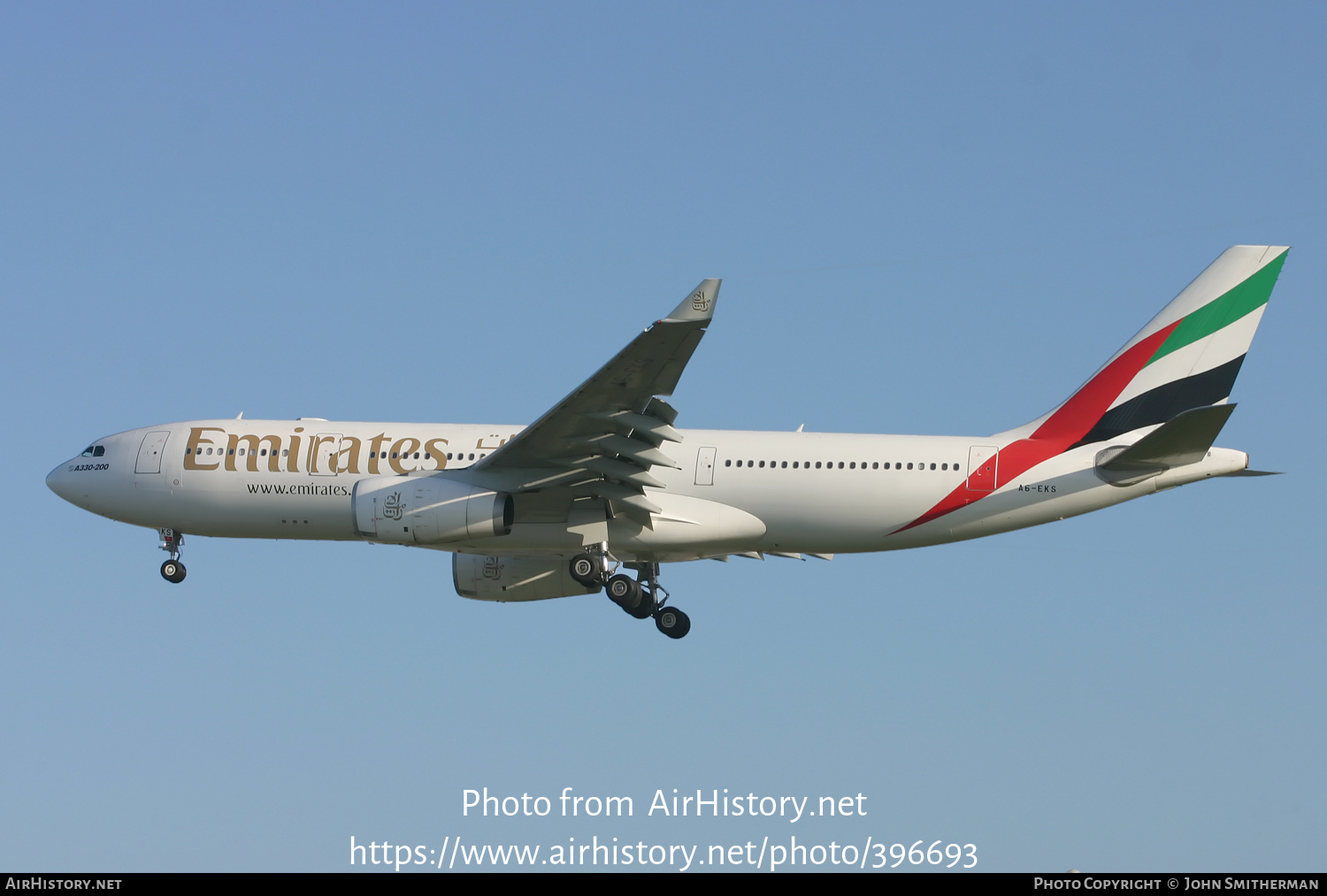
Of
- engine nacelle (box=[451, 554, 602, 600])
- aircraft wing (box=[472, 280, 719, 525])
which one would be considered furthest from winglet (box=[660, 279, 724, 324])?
engine nacelle (box=[451, 554, 602, 600])

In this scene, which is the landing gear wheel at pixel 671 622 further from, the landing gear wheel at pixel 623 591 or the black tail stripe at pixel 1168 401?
the black tail stripe at pixel 1168 401

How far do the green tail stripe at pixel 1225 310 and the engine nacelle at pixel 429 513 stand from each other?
16618 millimetres

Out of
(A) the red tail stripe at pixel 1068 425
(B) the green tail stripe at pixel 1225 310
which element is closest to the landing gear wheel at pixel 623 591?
(A) the red tail stripe at pixel 1068 425

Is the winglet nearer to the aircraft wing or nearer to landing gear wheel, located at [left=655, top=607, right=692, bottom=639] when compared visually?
the aircraft wing

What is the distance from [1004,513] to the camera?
123 feet

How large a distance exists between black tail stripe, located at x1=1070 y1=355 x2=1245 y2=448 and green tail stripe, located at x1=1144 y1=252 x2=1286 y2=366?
0.89m

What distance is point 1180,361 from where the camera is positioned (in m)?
39.0

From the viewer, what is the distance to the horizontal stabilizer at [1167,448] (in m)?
34.5

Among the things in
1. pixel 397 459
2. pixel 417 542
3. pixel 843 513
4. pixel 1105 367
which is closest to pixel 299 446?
pixel 397 459

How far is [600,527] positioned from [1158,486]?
515 inches

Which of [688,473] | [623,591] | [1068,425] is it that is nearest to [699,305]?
[688,473]

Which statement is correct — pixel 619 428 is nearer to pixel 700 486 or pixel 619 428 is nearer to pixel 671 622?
pixel 700 486

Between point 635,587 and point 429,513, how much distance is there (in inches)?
227
